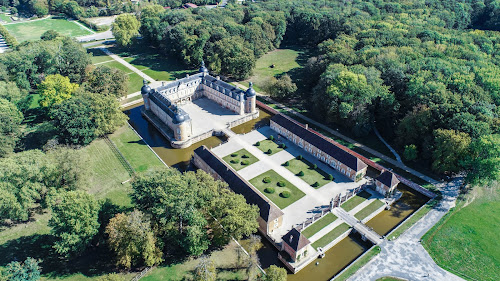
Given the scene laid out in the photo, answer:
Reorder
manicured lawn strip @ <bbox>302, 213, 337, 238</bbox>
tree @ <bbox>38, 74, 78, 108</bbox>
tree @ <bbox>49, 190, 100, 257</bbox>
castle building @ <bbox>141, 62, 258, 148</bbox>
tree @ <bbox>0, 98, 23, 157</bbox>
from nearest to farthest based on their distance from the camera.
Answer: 1. tree @ <bbox>49, 190, 100, 257</bbox>
2. manicured lawn strip @ <bbox>302, 213, 337, 238</bbox>
3. tree @ <bbox>0, 98, 23, 157</bbox>
4. castle building @ <bbox>141, 62, 258, 148</bbox>
5. tree @ <bbox>38, 74, 78, 108</bbox>

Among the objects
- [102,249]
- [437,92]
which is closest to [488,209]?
Result: [437,92]

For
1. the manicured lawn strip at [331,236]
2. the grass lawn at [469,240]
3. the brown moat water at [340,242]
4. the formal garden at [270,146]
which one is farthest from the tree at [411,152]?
the formal garden at [270,146]

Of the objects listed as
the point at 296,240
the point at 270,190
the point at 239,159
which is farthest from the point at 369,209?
the point at 239,159

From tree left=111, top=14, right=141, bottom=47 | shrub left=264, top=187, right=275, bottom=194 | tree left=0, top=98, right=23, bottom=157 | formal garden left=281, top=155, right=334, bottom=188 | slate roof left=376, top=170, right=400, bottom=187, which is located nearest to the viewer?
slate roof left=376, top=170, right=400, bottom=187

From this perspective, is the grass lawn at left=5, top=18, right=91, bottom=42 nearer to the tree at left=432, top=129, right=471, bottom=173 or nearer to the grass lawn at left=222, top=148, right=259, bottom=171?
the grass lawn at left=222, top=148, right=259, bottom=171

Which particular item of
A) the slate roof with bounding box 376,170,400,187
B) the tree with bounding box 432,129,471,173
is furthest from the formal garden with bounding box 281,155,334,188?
the tree with bounding box 432,129,471,173

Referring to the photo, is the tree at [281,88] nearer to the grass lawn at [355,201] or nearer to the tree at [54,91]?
the grass lawn at [355,201]
